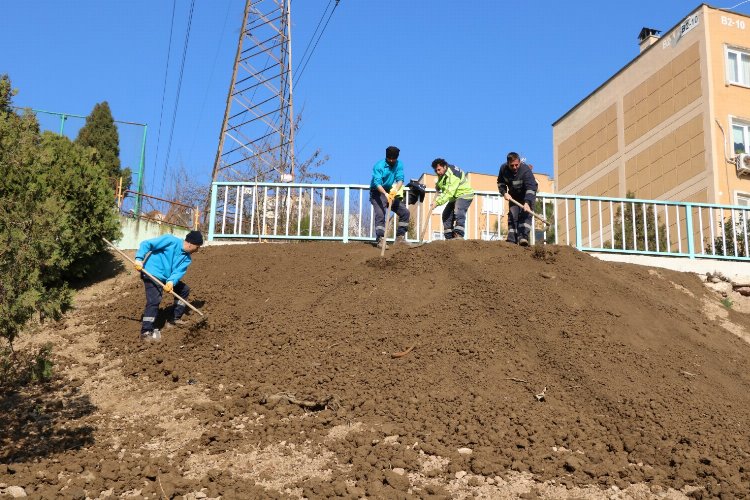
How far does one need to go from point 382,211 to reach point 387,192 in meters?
0.27

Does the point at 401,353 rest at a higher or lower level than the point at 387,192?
lower

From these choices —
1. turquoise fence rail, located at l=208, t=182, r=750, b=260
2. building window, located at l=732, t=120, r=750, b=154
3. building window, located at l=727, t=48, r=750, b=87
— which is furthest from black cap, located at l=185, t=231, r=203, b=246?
building window, located at l=727, t=48, r=750, b=87

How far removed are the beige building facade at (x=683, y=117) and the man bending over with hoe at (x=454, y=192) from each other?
12.9m

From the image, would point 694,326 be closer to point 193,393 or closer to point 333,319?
point 333,319

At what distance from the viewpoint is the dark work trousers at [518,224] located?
9.76 m

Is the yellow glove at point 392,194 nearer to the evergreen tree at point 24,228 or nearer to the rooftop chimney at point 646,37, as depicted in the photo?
the evergreen tree at point 24,228

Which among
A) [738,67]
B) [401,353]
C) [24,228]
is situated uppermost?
[738,67]

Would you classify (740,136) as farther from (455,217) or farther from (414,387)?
(414,387)

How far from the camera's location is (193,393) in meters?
6.40

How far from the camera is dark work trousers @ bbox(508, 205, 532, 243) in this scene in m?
9.76

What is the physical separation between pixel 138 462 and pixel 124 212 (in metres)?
10.1

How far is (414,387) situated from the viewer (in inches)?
243

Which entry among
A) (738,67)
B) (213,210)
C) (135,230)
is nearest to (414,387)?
(213,210)

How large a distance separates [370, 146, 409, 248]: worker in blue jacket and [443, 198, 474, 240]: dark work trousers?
563 mm
